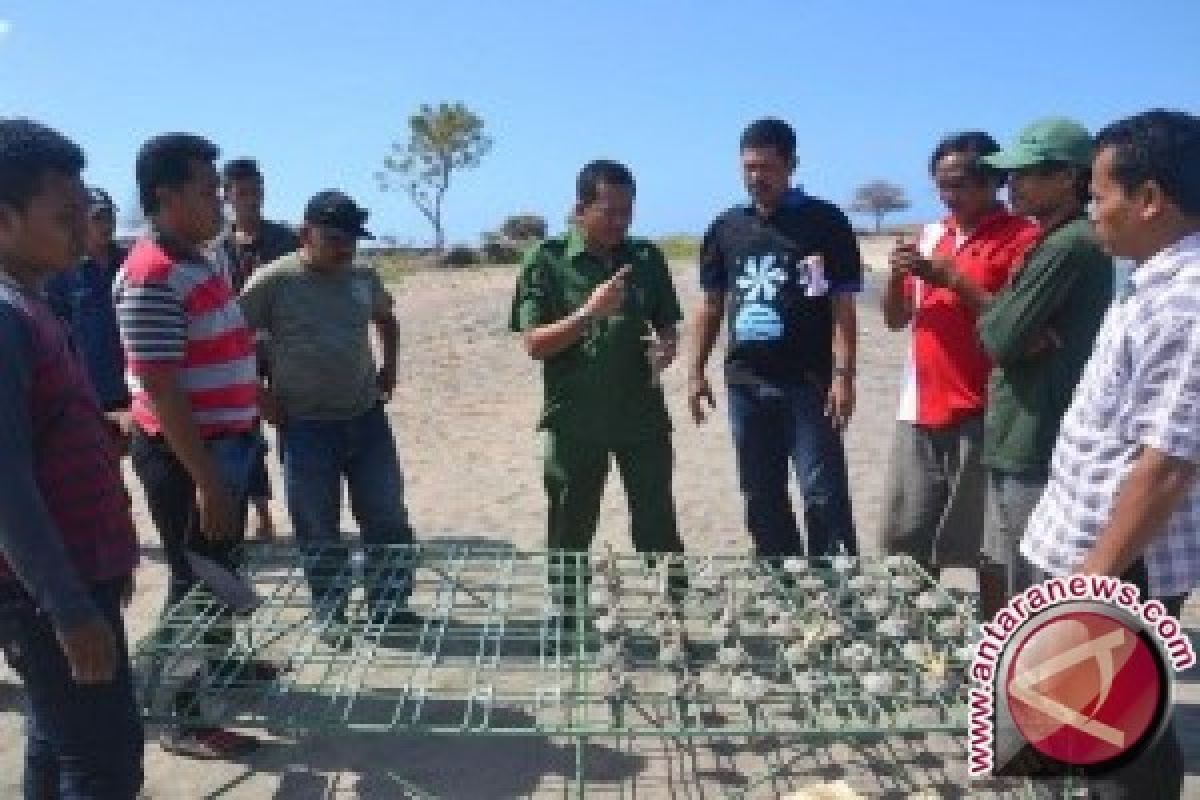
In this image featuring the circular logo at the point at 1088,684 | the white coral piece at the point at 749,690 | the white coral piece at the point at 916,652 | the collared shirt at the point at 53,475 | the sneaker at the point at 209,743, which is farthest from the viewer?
the sneaker at the point at 209,743

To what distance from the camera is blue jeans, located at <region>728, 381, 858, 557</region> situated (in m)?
4.43

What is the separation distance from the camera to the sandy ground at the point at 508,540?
3.49 metres

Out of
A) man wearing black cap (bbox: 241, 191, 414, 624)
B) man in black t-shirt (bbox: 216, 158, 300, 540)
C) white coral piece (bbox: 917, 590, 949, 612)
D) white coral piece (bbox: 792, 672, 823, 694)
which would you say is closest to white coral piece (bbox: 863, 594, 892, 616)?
white coral piece (bbox: 917, 590, 949, 612)

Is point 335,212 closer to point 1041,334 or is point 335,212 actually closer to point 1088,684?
point 1041,334

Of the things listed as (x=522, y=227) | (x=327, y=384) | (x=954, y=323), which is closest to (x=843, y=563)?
(x=954, y=323)

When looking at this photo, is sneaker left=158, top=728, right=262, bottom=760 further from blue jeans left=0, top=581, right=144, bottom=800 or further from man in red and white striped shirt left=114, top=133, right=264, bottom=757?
blue jeans left=0, top=581, right=144, bottom=800

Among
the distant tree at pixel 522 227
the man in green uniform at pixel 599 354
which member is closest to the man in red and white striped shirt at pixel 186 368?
the man in green uniform at pixel 599 354

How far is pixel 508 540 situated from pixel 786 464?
7.51 feet

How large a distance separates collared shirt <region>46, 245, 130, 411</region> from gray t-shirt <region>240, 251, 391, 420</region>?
122cm

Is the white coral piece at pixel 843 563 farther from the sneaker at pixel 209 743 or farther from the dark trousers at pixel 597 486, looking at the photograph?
the sneaker at pixel 209 743

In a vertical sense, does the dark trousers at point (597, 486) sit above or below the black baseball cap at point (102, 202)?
below

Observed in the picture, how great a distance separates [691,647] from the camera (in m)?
4.07

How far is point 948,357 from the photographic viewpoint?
162 inches

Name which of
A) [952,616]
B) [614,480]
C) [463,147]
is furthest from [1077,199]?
[463,147]
